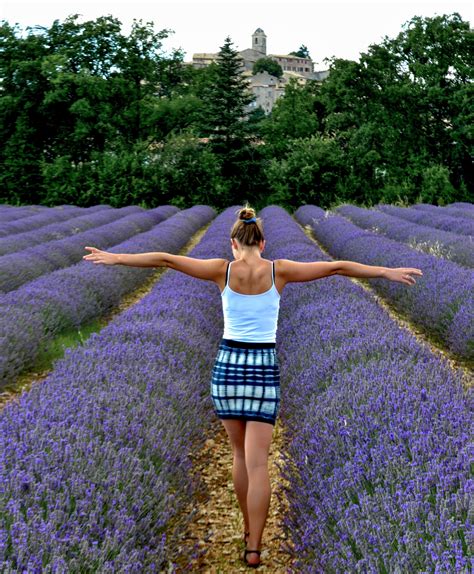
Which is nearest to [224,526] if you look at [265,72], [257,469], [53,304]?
[257,469]

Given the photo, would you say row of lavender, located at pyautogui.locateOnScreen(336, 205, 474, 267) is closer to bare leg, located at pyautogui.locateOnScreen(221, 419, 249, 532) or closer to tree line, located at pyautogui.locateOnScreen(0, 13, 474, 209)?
bare leg, located at pyautogui.locateOnScreen(221, 419, 249, 532)

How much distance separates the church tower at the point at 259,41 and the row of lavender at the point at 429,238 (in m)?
113

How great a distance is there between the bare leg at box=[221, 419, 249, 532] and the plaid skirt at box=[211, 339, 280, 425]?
6 cm

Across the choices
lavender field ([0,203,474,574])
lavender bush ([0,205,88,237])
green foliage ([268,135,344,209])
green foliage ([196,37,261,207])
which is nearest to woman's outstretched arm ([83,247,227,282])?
lavender field ([0,203,474,574])

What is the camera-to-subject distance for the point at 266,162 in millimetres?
27734

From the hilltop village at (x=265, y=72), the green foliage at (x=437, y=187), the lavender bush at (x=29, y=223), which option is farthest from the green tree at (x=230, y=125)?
the hilltop village at (x=265, y=72)

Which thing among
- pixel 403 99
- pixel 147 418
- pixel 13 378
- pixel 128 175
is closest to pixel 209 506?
pixel 147 418

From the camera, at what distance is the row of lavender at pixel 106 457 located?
62.0 inches

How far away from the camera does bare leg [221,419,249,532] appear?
2.40 metres

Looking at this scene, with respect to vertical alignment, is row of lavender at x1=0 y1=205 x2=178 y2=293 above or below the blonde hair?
below

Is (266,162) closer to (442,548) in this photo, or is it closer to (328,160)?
(328,160)

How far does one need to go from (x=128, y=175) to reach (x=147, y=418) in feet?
76.2

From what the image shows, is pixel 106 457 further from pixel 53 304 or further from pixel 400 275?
pixel 53 304

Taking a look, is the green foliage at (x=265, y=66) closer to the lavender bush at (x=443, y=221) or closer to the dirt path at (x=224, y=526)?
the lavender bush at (x=443, y=221)
